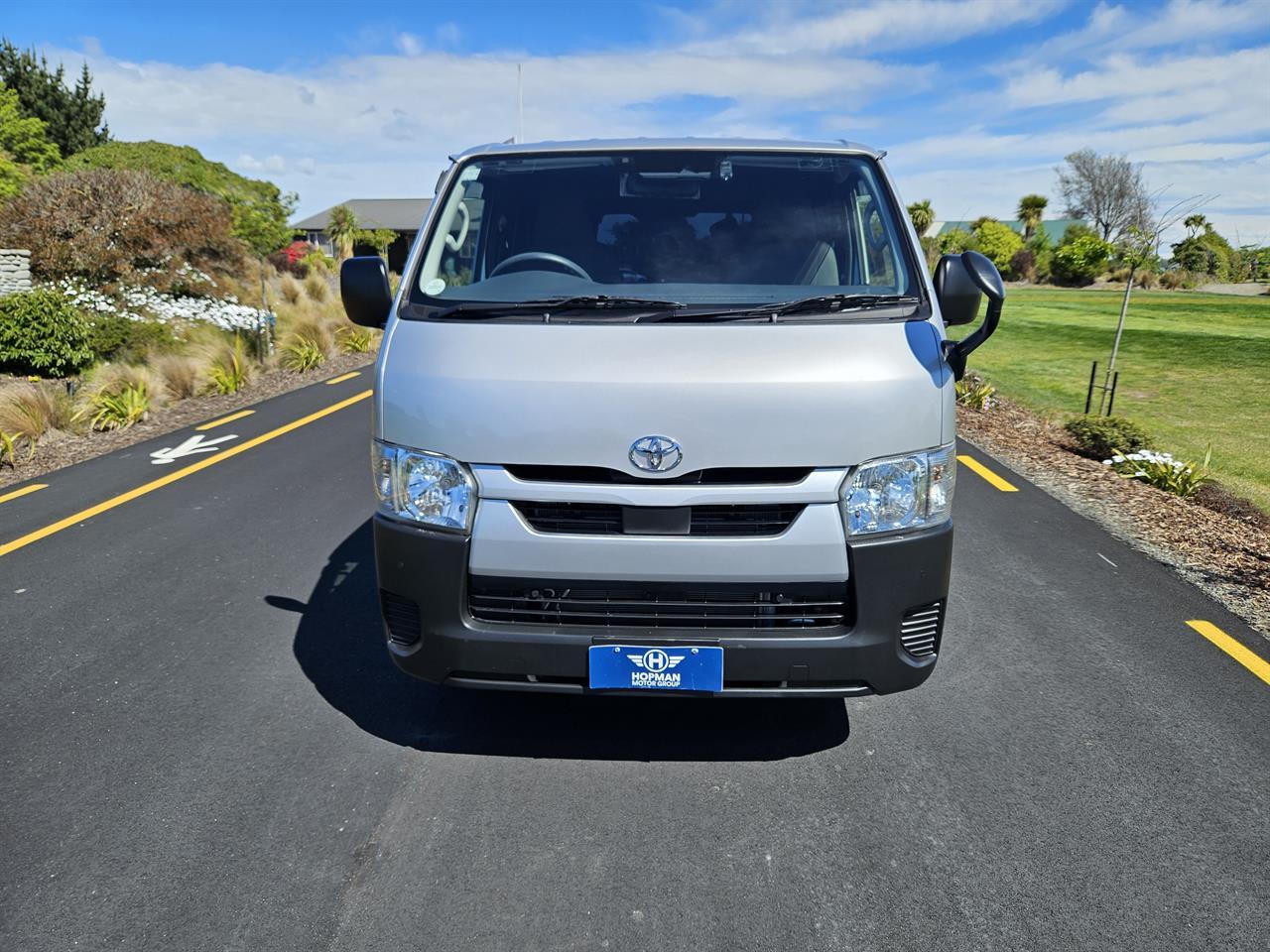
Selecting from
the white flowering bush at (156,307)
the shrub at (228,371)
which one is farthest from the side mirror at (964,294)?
the white flowering bush at (156,307)

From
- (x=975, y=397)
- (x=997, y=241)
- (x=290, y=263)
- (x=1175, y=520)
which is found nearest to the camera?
(x=1175, y=520)

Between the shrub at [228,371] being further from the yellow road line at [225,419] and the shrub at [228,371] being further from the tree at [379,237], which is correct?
the tree at [379,237]

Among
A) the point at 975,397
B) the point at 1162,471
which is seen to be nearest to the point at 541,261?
the point at 1162,471

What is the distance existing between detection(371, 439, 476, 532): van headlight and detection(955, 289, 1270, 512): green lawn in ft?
23.2

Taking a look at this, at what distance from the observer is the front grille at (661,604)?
305 centimetres

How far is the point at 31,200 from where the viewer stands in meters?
17.7

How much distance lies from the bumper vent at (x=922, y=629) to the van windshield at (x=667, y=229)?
3.97ft

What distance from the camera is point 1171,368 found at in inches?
680

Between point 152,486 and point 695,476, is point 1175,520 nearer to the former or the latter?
point 695,476

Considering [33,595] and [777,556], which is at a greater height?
[777,556]

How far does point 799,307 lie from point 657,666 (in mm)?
1323

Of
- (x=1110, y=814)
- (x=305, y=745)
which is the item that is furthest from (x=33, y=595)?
(x=1110, y=814)

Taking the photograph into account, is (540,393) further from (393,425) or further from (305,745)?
(305,745)

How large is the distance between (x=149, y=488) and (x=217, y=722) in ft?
14.8
